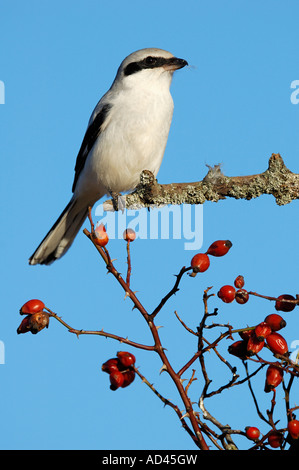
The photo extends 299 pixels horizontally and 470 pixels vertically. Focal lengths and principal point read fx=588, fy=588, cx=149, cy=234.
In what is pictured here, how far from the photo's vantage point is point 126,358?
88.1 inches

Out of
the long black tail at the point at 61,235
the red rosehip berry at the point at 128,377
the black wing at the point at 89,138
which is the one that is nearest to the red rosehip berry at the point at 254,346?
the red rosehip berry at the point at 128,377

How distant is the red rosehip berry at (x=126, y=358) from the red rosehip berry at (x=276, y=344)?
0.51 metres

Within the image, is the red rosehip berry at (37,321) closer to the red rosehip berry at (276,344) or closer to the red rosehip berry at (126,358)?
the red rosehip berry at (126,358)

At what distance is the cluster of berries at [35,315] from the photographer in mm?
2326

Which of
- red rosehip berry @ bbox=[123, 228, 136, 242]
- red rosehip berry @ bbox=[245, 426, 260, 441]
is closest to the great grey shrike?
red rosehip berry @ bbox=[123, 228, 136, 242]

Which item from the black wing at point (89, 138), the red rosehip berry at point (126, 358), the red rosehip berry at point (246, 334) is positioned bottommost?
the red rosehip berry at point (126, 358)

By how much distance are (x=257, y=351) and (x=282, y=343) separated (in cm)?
10

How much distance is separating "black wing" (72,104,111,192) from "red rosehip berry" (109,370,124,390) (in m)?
3.64

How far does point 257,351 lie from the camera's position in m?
2.14

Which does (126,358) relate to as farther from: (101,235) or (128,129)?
(128,129)

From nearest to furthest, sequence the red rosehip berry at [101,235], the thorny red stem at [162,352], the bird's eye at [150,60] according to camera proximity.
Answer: the thorny red stem at [162,352]
the red rosehip berry at [101,235]
the bird's eye at [150,60]

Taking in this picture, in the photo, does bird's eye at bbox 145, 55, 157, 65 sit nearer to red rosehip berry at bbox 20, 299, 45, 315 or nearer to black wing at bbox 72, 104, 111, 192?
black wing at bbox 72, 104, 111, 192

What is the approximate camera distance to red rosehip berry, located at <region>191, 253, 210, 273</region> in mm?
2346
